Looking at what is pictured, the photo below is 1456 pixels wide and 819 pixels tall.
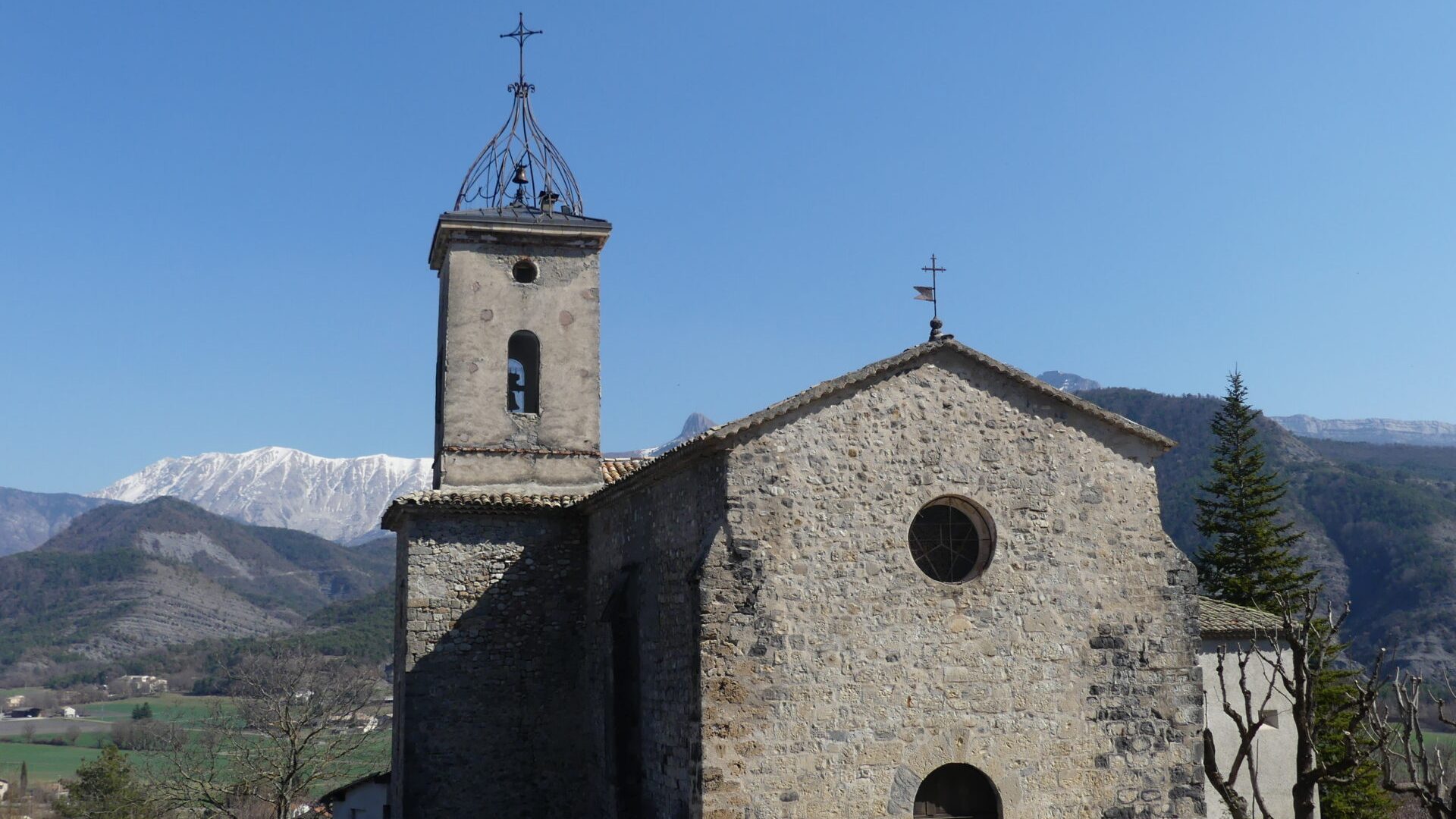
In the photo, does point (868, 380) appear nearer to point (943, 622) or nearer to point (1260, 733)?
point (943, 622)

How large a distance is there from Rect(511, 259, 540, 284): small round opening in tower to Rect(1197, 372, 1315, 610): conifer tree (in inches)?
725

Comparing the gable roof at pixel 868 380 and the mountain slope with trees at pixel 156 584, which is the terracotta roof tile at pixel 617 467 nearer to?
the gable roof at pixel 868 380

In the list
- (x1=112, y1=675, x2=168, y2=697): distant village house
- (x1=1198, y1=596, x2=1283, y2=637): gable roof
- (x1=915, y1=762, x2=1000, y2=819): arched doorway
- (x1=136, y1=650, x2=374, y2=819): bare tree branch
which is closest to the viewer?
(x1=915, y1=762, x2=1000, y2=819): arched doorway

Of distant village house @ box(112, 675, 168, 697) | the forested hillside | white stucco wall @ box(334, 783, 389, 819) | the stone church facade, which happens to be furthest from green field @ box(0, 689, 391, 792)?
the forested hillside

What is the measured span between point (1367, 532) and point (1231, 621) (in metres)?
68.5

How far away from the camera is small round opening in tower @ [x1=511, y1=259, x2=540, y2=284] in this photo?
20.7 m

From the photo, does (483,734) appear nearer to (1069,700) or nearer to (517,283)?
(517,283)

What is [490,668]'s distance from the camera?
18438 mm

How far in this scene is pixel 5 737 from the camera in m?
93.6

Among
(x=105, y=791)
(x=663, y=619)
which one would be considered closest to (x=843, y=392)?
(x=663, y=619)

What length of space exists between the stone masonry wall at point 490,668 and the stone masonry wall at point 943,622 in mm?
6077

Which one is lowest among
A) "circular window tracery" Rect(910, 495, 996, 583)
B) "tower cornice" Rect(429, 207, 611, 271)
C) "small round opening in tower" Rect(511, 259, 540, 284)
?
"circular window tracery" Rect(910, 495, 996, 583)

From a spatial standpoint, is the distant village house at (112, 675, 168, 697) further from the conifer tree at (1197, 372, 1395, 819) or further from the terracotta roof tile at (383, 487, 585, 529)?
the terracotta roof tile at (383, 487, 585, 529)

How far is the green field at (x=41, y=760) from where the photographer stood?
72688 mm
